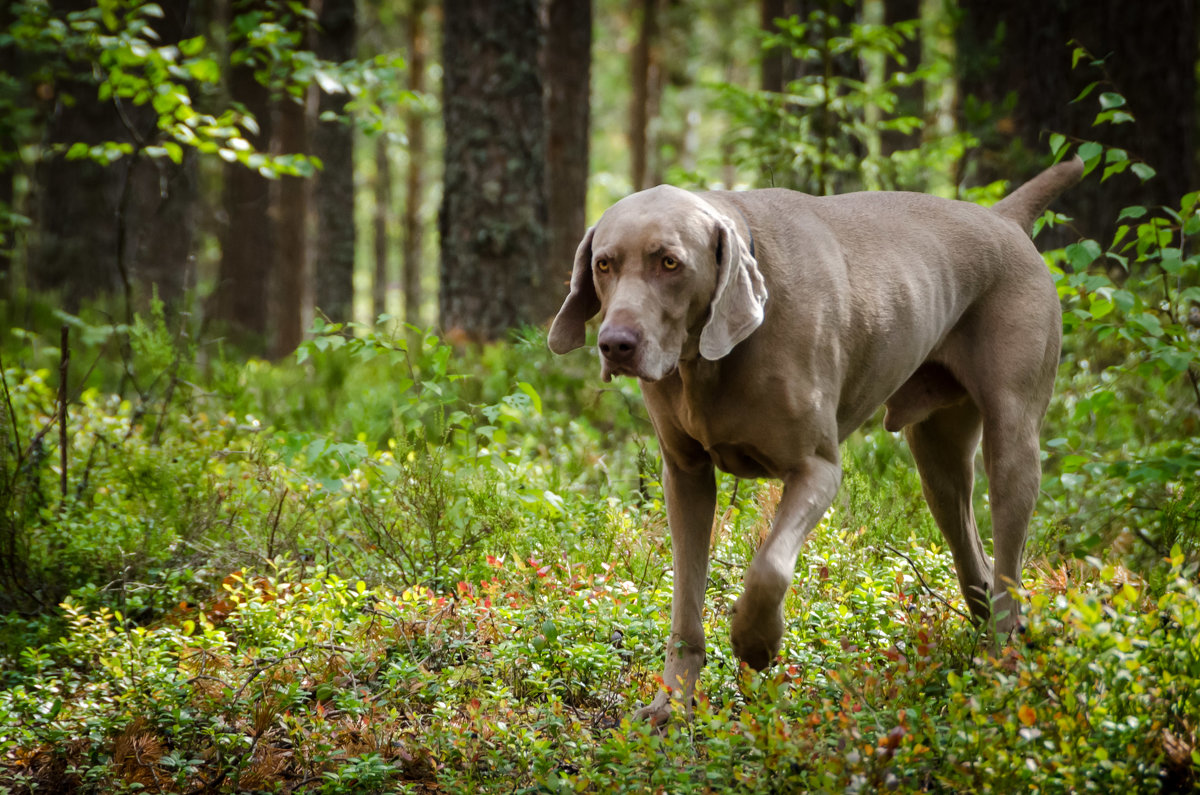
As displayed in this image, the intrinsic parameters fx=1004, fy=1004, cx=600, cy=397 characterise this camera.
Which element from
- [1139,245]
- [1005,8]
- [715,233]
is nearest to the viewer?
[715,233]

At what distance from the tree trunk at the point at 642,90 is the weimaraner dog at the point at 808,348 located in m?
15.1

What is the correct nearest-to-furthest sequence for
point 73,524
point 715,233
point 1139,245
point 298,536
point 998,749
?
point 998,749, point 715,233, point 1139,245, point 73,524, point 298,536

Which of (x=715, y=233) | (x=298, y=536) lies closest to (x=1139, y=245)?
(x=715, y=233)

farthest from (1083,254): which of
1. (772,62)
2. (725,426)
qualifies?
(772,62)

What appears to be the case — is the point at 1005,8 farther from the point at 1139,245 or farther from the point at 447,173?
the point at 1139,245

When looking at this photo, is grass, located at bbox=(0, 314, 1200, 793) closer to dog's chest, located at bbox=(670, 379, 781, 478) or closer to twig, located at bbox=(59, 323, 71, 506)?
twig, located at bbox=(59, 323, 71, 506)

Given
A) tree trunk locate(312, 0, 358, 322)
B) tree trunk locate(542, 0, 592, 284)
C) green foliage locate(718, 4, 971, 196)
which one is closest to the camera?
green foliage locate(718, 4, 971, 196)

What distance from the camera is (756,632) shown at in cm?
313

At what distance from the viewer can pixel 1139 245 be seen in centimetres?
416

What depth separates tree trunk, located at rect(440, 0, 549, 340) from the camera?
8.28m

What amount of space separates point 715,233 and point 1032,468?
5.68 ft

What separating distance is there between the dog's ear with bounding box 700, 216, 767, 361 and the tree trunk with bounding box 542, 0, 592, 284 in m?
8.34

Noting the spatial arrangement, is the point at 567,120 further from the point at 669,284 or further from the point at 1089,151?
the point at 669,284

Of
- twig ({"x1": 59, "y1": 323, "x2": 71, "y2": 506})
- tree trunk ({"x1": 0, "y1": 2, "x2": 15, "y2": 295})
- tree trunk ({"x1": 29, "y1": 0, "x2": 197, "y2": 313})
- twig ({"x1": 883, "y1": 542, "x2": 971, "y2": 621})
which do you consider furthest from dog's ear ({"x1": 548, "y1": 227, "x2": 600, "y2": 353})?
tree trunk ({"x1": 29, "y1": 0, "x2": 197, "y2": 313})
